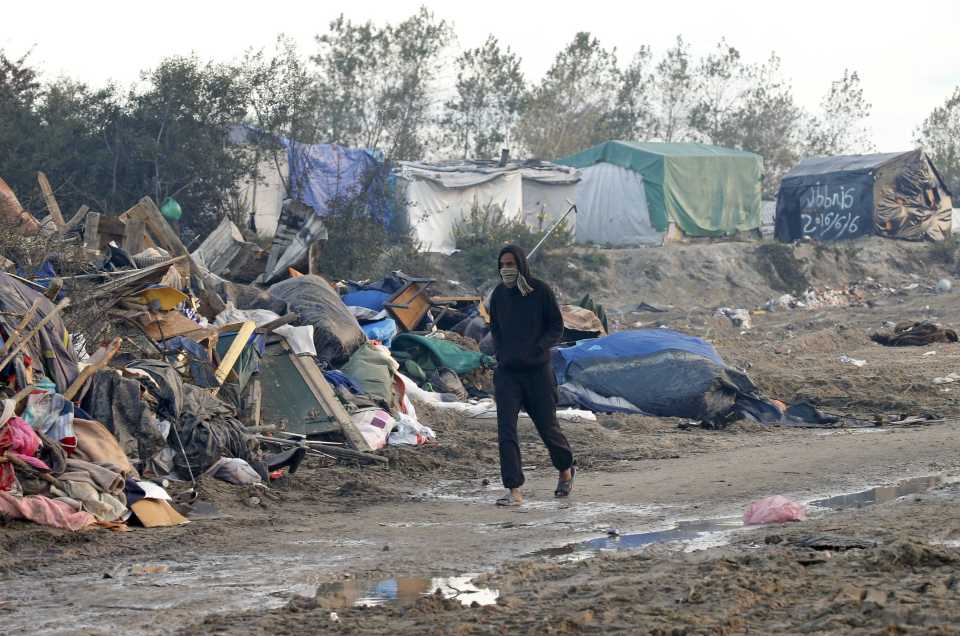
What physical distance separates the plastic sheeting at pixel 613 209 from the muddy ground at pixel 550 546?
1925 cm

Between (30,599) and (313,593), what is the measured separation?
3.90 feet

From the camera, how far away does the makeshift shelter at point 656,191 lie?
3117 cm

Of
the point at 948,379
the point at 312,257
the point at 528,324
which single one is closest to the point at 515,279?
the point at 528,324

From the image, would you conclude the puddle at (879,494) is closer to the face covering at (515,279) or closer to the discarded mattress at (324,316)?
the face covering at (515,279)

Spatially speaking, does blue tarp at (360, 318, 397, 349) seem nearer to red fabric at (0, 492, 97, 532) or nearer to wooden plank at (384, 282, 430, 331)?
wooden plank at (384, 282, 430, 331)

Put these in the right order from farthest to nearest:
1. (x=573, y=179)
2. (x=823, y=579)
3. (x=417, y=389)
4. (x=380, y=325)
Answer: (x=573, y=179) → (x=380, y=325) → (x=417, y=389) → (x=823, y=579)

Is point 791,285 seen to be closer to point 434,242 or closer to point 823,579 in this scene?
point 434,242

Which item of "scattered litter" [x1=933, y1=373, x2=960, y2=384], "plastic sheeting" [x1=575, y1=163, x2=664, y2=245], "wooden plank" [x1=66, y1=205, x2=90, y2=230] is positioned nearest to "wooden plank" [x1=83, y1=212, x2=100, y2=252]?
"wooden plank" [x1=66, y1=205, x2=90, y2=230]

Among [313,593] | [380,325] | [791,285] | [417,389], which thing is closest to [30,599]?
[313,593]

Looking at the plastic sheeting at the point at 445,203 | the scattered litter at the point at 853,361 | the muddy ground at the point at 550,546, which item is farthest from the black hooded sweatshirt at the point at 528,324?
the plastic sheeting at the point at 445,203

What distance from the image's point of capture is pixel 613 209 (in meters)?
31.9

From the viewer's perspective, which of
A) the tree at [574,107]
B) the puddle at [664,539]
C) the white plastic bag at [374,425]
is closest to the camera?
the puddle at [664,539]

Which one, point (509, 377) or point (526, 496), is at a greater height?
point (509, 377)

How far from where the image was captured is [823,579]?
4.55 metres
